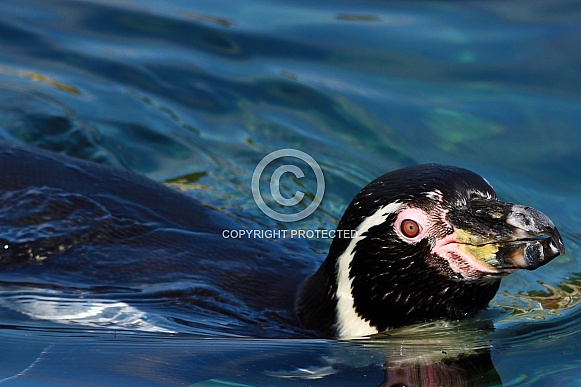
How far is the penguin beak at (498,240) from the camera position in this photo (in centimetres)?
503

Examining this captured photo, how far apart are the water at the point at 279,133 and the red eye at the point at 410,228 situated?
546 mm

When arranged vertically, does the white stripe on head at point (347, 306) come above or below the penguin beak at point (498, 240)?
below

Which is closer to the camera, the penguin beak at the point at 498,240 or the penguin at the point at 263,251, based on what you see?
the penguin beak at the point at 498,240

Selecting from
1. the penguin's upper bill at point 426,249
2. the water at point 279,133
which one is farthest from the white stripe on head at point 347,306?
the water at point 279,133

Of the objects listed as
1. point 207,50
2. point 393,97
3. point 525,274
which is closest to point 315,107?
point 393,97

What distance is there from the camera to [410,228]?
5.30 meters

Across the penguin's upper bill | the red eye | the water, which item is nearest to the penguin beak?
the penguin's upper bill

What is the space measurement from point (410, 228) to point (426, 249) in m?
0.14

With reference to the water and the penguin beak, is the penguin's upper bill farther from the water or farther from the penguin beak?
the water

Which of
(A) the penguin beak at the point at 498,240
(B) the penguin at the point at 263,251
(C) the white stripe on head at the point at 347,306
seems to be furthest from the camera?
(C) the white stripe on head at the point at 347,306

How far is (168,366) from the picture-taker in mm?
4812

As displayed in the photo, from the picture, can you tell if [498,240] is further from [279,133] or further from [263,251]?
[279,133]

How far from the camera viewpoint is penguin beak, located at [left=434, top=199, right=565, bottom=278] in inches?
198

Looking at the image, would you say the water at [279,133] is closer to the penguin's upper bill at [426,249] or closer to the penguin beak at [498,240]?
the penguin's upper bill at [426,249]
